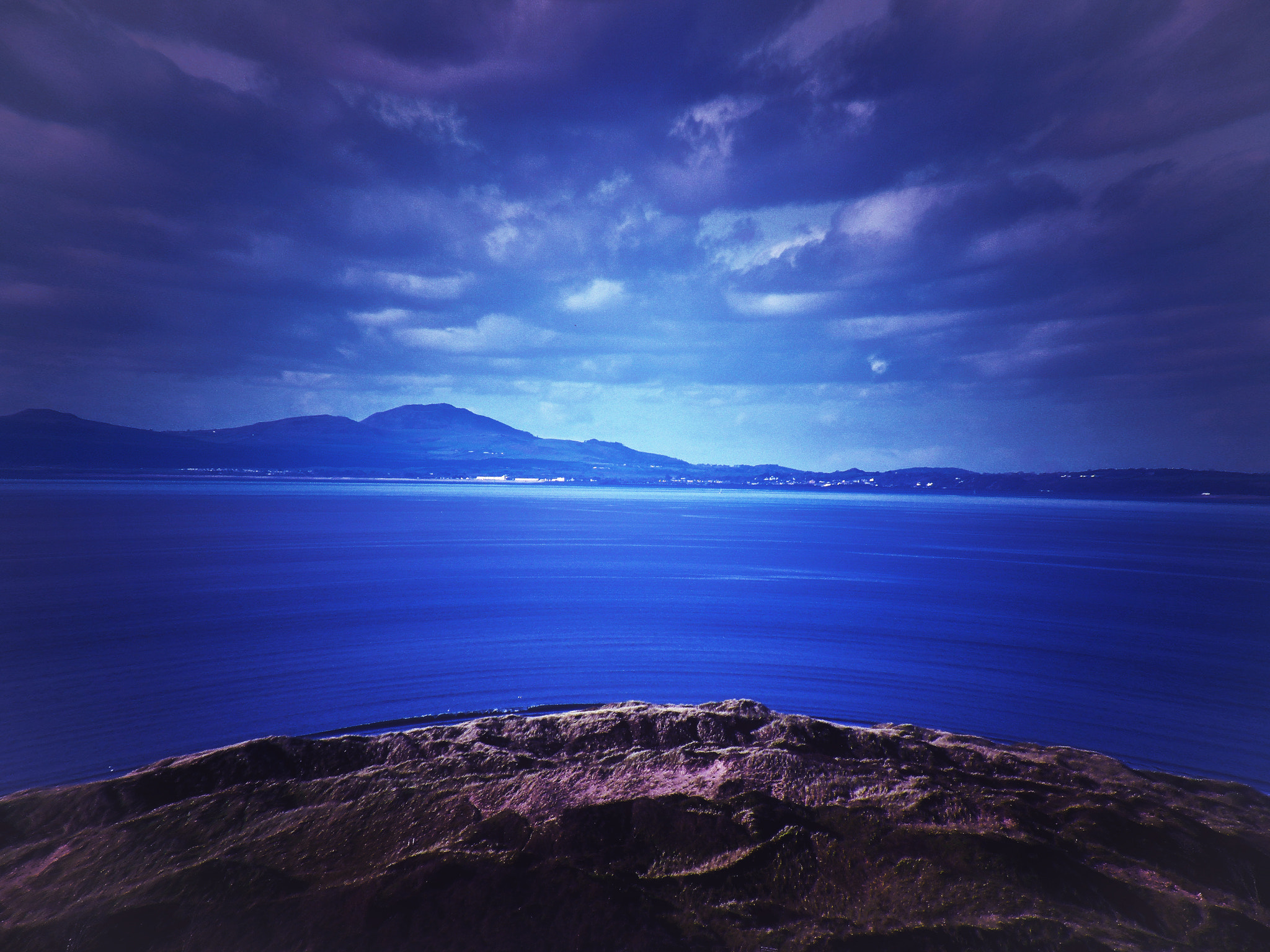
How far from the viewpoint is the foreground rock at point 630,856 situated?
260 inches

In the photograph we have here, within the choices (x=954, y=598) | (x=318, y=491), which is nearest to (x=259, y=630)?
(x=954, y=598)

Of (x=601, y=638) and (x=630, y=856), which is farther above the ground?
(x=630, y=856)

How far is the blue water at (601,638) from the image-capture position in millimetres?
14125

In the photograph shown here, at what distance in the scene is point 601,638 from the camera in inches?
876

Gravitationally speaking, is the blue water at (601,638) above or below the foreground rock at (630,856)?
below

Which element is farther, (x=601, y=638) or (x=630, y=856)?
(x=601, y=638)

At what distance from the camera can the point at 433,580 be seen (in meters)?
33.8

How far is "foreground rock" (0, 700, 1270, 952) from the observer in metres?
6.59

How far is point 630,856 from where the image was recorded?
7.69m

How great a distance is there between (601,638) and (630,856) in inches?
577

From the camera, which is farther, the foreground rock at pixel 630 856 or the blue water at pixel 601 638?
the blue water at pixel 601 638

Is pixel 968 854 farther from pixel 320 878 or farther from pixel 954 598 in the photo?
pixel 954 598

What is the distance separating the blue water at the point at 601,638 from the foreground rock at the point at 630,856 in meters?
4.10

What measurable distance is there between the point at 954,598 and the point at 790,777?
83.9 feet
